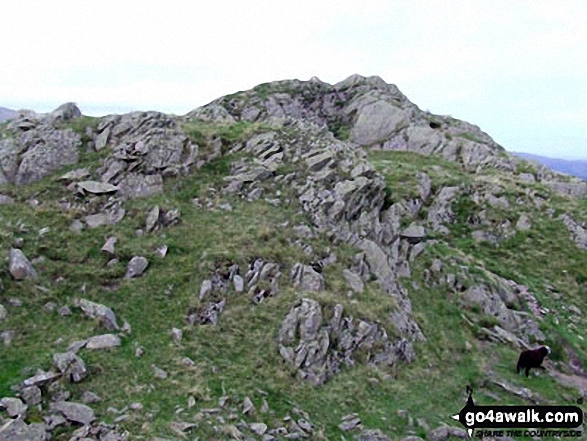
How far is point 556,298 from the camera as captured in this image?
29625 mm

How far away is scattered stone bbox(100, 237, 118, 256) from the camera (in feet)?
66.9

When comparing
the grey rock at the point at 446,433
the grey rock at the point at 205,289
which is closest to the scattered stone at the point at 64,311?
the grey rock at the point at 205,289

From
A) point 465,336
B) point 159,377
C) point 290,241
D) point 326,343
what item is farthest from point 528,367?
point 159,377

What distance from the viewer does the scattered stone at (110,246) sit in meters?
20.4

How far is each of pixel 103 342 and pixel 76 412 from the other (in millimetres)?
3120

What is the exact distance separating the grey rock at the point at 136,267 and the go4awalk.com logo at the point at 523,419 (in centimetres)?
1270

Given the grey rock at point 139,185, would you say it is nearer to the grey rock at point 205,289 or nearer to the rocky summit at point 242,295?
the rocky summit at point 242,295

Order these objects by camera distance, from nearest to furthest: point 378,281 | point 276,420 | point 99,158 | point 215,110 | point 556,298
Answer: point 276,420 < point 378,281 < point 99,158 < point 556,298 < point 215,110

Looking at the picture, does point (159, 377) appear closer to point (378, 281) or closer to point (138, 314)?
point (138, 314)

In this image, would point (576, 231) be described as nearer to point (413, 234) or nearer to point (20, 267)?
point (413, 234)

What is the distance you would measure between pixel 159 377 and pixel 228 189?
12.3 m

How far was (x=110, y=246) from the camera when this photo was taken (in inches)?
813

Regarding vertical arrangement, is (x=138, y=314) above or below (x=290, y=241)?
below

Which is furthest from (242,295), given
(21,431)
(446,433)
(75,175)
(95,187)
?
(75,175)
